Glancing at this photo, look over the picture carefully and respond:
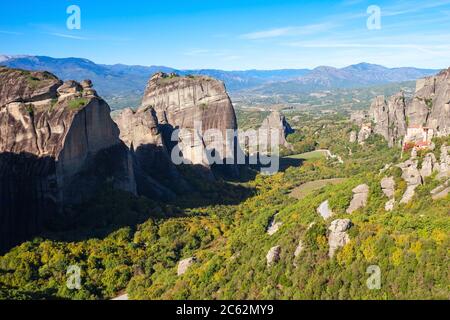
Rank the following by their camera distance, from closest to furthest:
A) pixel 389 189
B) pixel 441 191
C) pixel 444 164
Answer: pixel 441 191
pixel 444 164
pixel 389 189

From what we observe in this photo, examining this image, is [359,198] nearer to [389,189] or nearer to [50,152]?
[389,189]

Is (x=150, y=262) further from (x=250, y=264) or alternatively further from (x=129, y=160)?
(x=129, y=160)

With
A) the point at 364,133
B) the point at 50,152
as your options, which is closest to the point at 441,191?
the point at 50,152

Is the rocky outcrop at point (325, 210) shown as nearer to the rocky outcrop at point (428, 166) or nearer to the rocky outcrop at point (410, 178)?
the rocky outcrop at point (410, 178)

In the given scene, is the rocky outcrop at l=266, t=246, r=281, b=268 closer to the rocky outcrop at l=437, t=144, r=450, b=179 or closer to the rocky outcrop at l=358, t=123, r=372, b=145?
the rocky outcrop at l=437, t=144, r=450, b=179

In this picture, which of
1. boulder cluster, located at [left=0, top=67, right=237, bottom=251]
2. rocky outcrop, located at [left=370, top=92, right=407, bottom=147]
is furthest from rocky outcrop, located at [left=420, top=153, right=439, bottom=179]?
rocky outcrop, located at [left=370, top=92, right=407, bottom=147]

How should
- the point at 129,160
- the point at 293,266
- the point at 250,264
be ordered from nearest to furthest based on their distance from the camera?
1. the point at 293,266
2. the point at 250,264
3. the point at 129,160
